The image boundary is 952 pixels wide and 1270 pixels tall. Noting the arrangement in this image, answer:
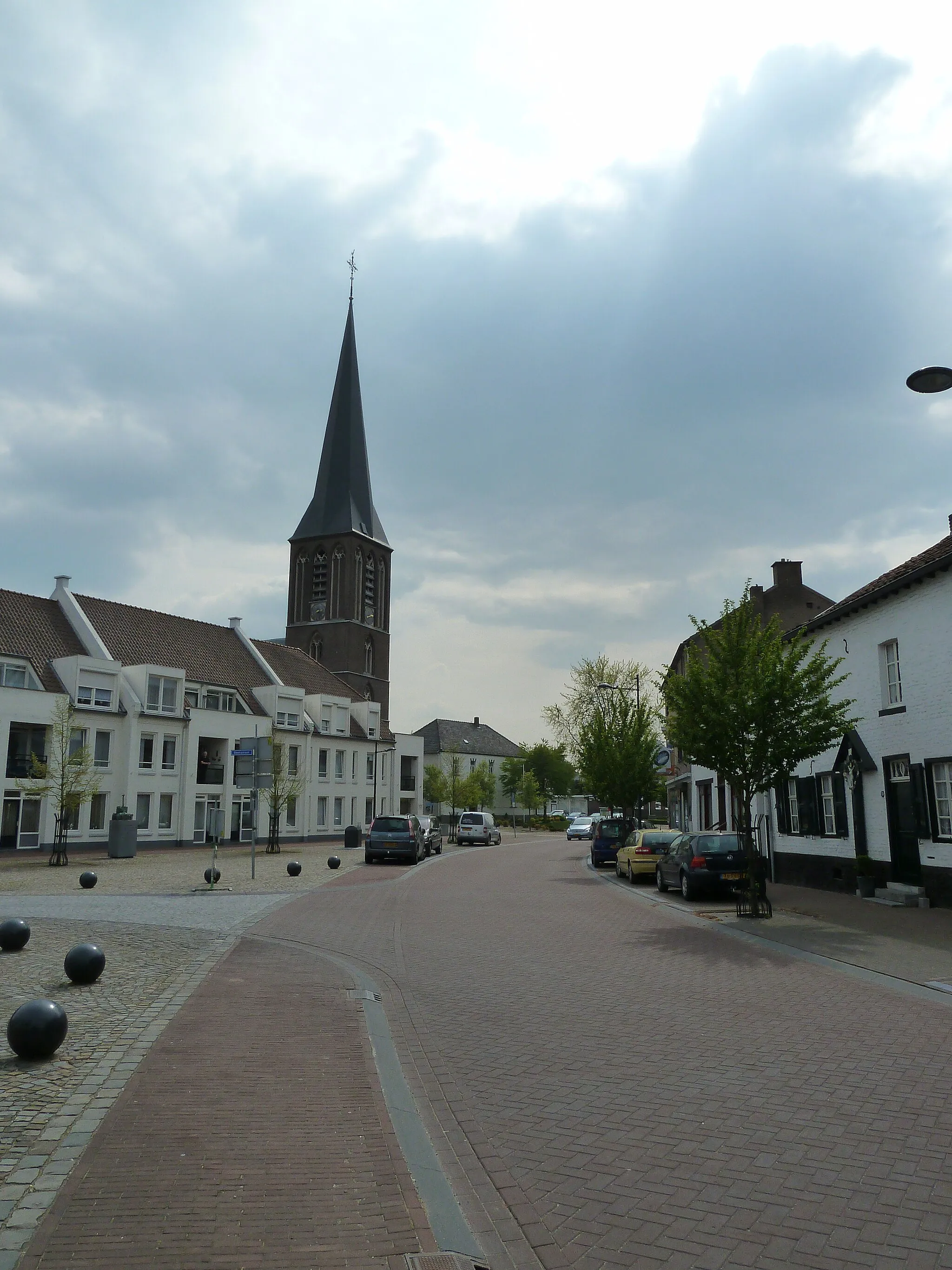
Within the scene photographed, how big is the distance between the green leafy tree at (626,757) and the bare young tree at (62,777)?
20.5 metres

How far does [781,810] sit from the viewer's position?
26828 millimetres

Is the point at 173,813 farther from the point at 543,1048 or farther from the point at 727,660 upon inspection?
the point at 543,1048

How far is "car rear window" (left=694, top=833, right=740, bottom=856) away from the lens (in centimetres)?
2053

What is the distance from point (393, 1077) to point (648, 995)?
12.9 ft

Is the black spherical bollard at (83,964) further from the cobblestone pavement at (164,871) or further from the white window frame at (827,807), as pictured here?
the white window frame at (827,807)

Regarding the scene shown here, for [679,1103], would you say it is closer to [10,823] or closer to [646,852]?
[646,852]

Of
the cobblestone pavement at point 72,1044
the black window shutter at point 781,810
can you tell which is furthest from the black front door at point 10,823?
the black window shutter at point 781,810

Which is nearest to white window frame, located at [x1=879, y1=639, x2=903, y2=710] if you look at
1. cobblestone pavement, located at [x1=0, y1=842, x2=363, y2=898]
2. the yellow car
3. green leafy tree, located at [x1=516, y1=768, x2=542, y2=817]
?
the yellow car

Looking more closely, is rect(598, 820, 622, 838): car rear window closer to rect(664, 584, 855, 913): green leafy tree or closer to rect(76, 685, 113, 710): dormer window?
rect(664, 584, 855, 913): green leafy tree

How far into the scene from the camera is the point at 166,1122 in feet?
18.7

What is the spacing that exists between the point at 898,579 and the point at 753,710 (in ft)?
15.3

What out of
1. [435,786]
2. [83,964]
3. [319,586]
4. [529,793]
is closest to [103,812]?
[83,964]

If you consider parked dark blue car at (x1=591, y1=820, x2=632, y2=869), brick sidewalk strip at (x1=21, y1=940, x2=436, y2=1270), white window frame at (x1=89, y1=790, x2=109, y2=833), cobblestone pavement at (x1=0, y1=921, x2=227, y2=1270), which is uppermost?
white window frame at (x1=89, y1=790, x2=109, y2=833)

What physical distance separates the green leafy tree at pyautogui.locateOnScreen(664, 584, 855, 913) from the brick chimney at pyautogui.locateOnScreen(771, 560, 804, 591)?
22.4m
